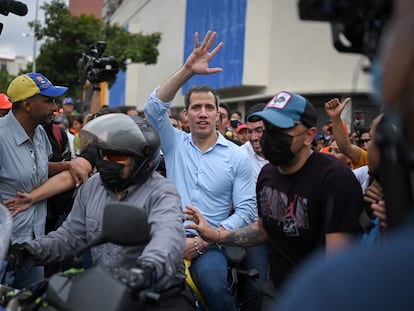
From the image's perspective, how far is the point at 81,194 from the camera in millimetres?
3719

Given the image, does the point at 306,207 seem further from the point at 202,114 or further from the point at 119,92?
the point at 119,92

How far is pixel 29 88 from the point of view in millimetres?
4953

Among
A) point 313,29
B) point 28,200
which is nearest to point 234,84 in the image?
point 313,29

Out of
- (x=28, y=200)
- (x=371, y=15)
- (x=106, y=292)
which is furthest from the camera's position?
(x=28, y=200)

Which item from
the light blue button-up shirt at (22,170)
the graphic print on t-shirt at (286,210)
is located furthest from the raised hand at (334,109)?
the light blue button-up shirt at (22,170)

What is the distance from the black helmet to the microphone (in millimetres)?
1557

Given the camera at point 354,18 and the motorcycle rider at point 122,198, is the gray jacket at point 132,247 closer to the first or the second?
the motorcycle rider at point 122,198

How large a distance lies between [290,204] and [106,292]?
1670 millimetres

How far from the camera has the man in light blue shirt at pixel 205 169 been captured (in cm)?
453

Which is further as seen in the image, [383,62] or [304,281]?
[383,62]

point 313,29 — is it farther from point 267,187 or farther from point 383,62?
point 383,62

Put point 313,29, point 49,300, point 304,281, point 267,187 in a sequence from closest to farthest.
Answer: point 304,281, point 49,300, point 267,187, point 313,29

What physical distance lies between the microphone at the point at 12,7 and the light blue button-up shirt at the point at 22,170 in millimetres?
841

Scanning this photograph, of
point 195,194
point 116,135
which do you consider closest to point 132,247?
point 116,135
